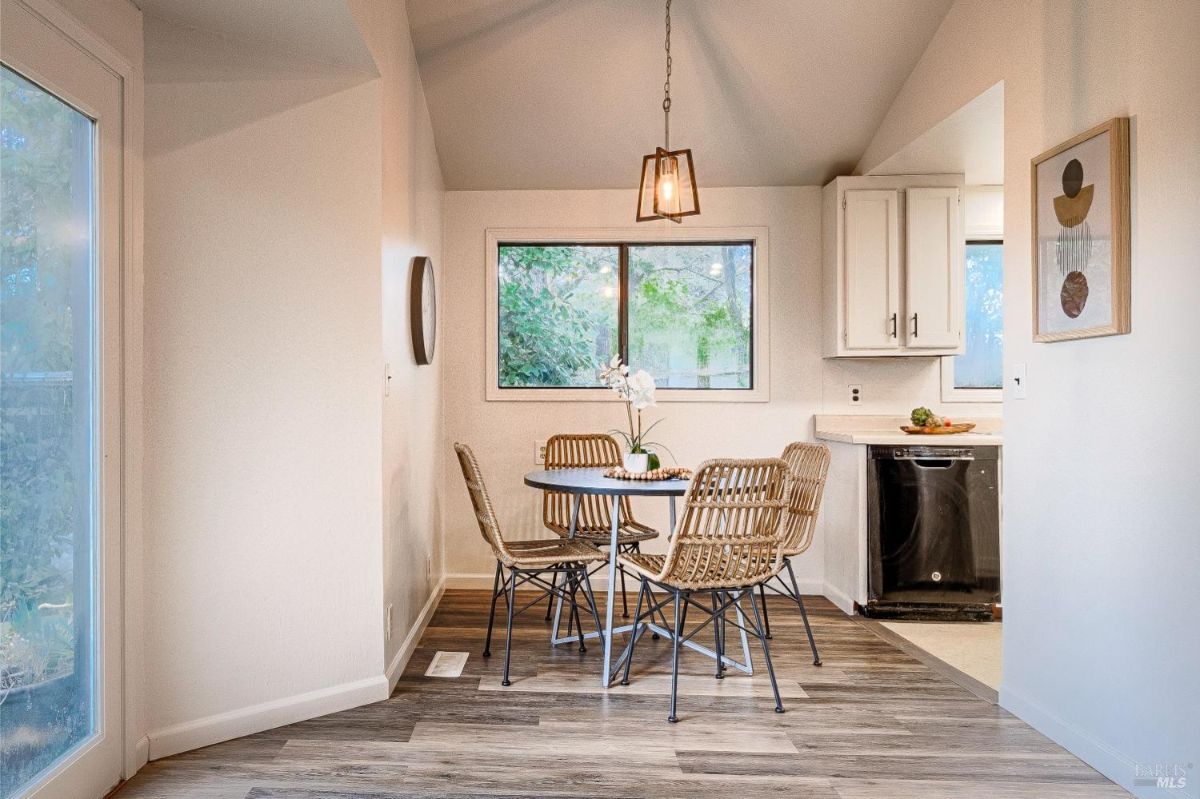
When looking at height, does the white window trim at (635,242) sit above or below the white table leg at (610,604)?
above

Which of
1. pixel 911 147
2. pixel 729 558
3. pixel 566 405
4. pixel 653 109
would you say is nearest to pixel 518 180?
pixel 653 109

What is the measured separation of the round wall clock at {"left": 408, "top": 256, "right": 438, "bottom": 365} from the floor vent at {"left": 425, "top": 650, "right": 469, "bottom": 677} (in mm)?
1355

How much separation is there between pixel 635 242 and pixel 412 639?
2.58m

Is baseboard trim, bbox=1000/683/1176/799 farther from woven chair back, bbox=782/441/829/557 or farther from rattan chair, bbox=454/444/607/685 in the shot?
rattan chair, bbox=454/444/607/685

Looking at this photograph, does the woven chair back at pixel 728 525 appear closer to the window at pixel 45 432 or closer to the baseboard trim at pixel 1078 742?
the baseboard trim at pixel 1078 742

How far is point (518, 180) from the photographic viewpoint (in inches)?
179

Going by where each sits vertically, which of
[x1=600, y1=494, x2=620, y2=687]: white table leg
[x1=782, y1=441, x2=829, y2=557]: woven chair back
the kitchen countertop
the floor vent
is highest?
the kitchen countertop

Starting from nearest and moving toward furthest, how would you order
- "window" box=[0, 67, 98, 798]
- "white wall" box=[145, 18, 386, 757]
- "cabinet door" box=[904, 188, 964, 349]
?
1. "window" box=[0, 67, 98, 798]
2. "white wall" box=[145, 18, 386, 757]
3. "cabinet door" box=[904, 188, 964, 349]

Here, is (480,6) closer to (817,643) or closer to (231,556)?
(231,556)

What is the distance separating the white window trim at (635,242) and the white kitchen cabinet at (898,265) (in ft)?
1.48

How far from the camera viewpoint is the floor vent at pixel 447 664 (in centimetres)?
312

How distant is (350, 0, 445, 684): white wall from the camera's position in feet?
9.71

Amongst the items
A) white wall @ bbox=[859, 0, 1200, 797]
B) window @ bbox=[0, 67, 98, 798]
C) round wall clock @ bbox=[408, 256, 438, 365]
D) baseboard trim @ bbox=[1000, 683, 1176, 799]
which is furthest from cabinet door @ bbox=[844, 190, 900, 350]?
window @ bbox=[0, 67, 98, 798]

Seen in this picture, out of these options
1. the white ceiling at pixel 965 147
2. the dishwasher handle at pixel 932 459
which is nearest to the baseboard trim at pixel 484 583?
the dishwasher handle at pixel 932 459
